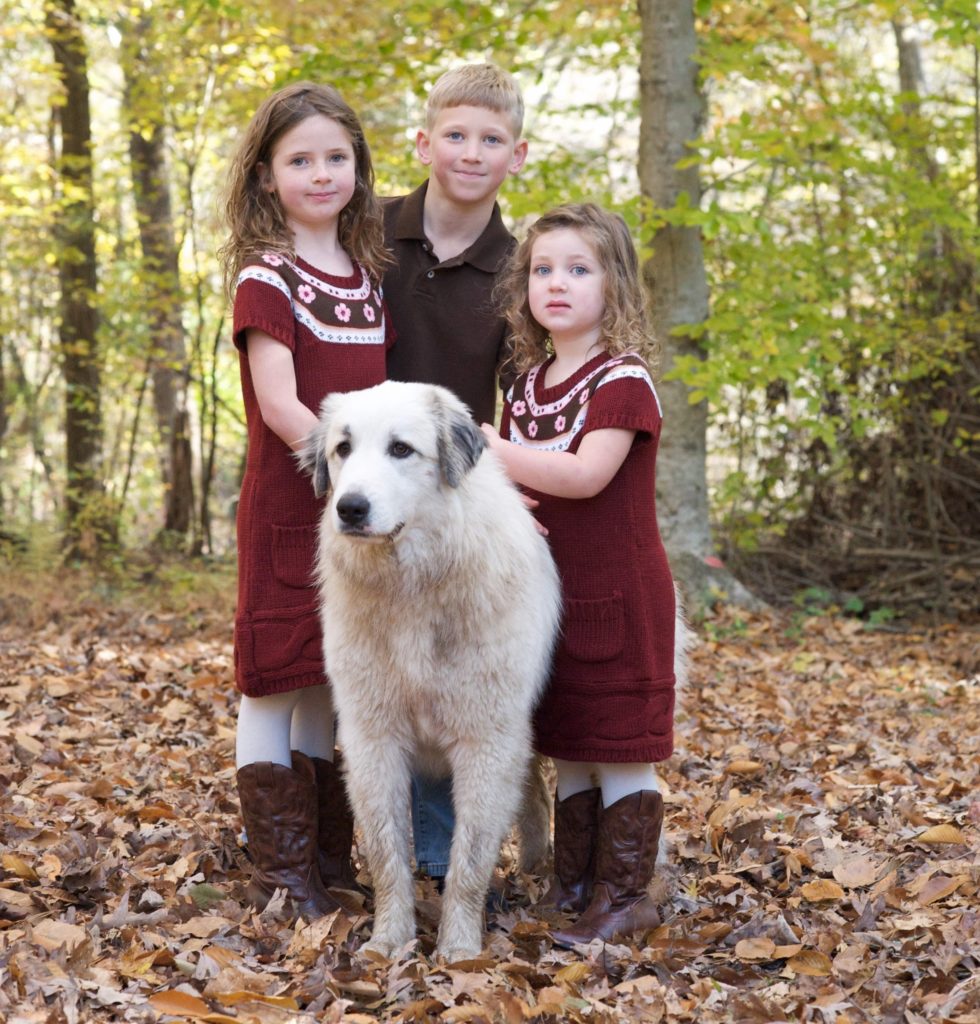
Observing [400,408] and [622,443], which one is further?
[622,443]

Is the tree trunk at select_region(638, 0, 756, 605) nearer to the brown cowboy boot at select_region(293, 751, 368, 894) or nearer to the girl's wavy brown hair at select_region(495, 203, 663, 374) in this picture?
the girl's wavy brown hair at select_region(495, 203, 663, 374)

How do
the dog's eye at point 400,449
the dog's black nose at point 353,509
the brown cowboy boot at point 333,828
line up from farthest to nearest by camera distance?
1. the brown cowboy boot at point 333,828
2. the dog's eye at point 400,449
3. the dog's black nose at point 353,509

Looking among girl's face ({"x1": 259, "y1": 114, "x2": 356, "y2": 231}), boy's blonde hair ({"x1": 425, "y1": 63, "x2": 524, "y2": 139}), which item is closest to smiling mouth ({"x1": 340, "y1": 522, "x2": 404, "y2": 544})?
girl's face ({"x1": 259, "y1": 114, "x2": 356, "y2": 231})

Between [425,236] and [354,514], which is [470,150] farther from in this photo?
[354,514]

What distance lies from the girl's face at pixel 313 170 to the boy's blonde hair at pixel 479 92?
0.48 m

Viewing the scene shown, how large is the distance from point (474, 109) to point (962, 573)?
23.9 ft

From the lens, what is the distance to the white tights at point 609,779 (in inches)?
137

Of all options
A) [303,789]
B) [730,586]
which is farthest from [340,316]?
[730,586]

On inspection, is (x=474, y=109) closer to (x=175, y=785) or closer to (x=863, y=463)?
(x=175, y=785)

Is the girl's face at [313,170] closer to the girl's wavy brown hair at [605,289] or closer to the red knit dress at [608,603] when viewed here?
the girl's wavy brown hair at [605,289]

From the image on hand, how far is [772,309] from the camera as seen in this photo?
27.1ft

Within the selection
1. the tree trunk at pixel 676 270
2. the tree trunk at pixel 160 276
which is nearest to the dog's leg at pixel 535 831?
the tree trunk at pixel 676 270

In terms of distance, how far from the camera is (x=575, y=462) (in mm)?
3242

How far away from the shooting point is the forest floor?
283 centimetres
